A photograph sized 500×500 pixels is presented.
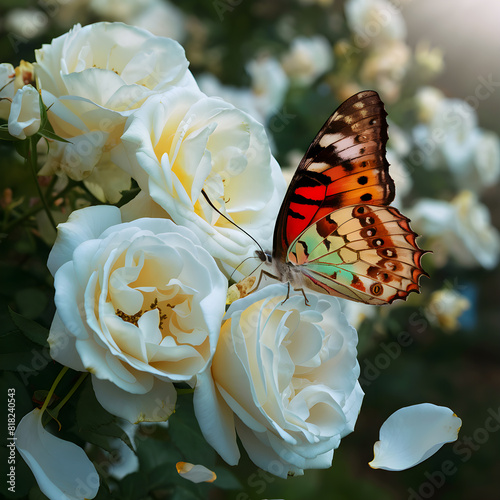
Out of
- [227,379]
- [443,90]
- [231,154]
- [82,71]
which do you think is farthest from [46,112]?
[443,90]

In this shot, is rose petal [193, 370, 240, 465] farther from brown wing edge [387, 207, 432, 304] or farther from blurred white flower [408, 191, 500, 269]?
blurred white flower [408, 191, 500, 269]

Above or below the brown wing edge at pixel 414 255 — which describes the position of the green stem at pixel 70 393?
below

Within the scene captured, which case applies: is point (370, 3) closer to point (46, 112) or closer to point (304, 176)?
point (304, 176)

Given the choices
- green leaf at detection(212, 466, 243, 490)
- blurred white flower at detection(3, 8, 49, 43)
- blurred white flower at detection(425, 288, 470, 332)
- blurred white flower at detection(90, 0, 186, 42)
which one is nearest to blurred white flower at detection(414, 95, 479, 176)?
blurred white flower at detection(425, 288, 470, 332)

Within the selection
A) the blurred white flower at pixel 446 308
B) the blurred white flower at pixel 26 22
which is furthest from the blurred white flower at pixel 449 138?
the blurred white flower at pixel 26 22

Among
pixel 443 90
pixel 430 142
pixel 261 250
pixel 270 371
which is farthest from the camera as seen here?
pixel 443 90

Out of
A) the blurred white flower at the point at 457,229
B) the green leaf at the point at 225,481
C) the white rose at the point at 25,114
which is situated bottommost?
the green leaf at the point at 225,481

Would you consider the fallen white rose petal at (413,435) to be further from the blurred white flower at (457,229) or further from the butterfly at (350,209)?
the blurred white flower at (457,229)
